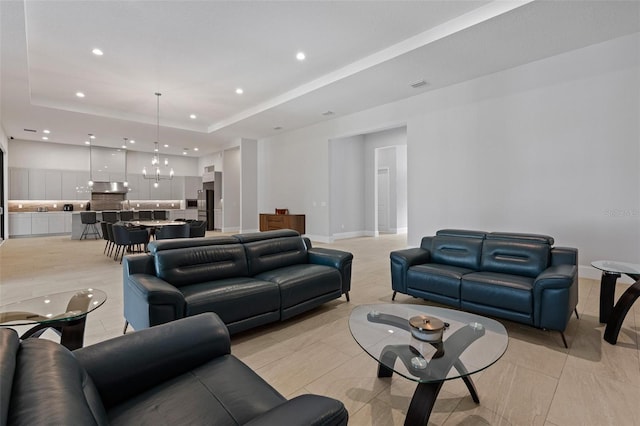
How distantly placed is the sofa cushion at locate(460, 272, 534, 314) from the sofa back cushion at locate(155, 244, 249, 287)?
230cm

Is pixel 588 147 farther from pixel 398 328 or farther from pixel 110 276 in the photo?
pixel 110 276

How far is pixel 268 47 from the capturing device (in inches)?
196

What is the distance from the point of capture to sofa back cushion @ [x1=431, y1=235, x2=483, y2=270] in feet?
11.8

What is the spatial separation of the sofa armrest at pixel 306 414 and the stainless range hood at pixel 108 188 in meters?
13.4

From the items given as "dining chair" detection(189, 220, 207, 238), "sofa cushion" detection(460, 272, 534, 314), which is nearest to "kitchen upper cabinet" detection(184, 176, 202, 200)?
"dining chair" detection(189, 220, 207, 238)

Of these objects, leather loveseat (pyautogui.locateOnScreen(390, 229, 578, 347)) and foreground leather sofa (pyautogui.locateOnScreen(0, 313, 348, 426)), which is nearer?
foreground leather sofa (pyautogui.locateOnScreen(0, 313, 348, 426))

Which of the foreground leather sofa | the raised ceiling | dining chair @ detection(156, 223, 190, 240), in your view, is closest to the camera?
the foreground leather sofa

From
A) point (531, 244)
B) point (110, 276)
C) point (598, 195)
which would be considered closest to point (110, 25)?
point (110, 276)

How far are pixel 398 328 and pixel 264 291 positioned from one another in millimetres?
1318

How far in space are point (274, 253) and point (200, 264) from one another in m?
0.87

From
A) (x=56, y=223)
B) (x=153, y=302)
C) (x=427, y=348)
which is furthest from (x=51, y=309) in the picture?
(x=56, y=223)

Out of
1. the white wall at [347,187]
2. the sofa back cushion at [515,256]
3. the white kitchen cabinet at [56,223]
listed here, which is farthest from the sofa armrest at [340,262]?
the white kitchen cabinet at [56,223]

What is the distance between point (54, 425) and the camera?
0.72 metres

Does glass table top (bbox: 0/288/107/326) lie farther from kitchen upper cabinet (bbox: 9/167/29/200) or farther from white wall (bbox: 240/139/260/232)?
kitchen upper cabinet (bbox: 9/167/29/200)
